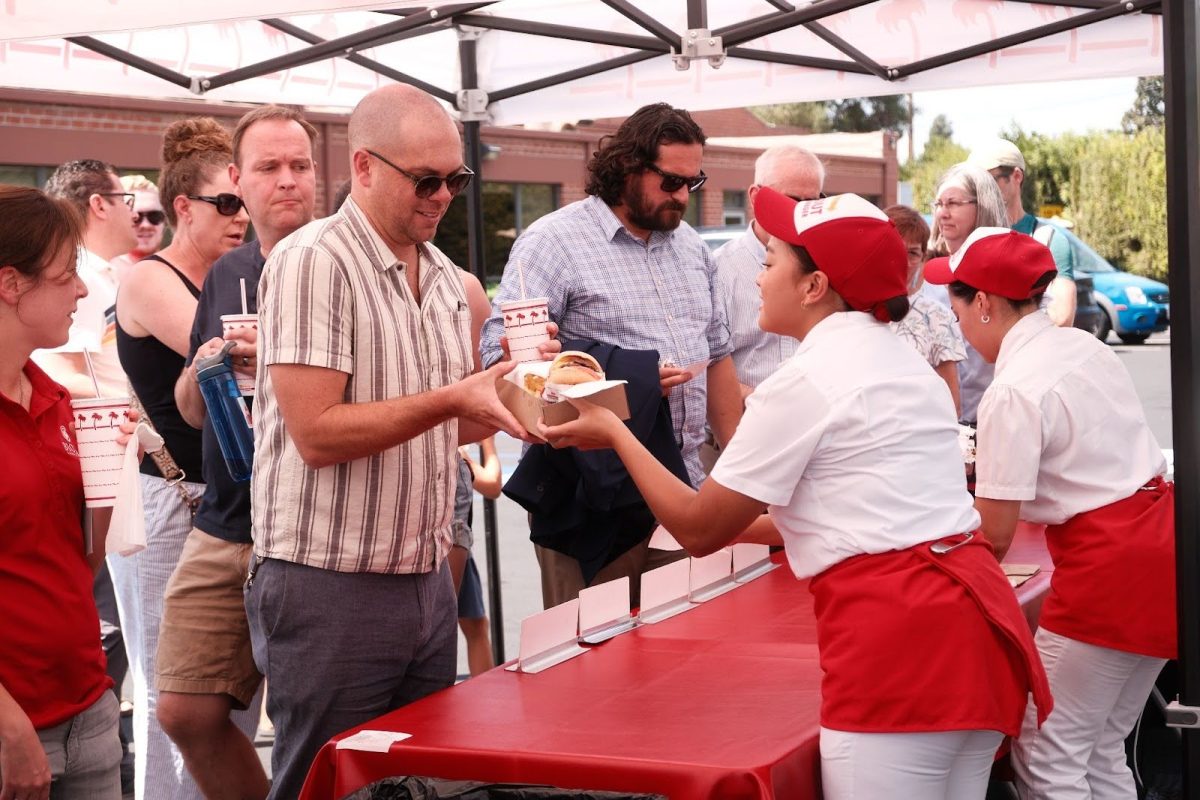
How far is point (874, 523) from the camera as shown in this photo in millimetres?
2285

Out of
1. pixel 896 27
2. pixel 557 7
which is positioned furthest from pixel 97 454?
pixel 896 27

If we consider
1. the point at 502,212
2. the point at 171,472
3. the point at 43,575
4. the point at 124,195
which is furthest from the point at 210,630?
the point at 502,212

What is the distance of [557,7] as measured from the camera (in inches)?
217

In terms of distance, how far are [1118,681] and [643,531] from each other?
4.52 ft

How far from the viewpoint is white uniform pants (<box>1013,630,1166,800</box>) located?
3.12m

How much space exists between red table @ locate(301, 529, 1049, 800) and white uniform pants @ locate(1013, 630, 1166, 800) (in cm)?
63

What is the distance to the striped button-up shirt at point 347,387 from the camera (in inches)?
97.7

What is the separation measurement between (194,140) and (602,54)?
2252mm

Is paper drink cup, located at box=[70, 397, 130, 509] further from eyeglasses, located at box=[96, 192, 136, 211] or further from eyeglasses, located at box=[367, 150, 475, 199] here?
eyeglasses, located at box=[96, 192, 136, 211]

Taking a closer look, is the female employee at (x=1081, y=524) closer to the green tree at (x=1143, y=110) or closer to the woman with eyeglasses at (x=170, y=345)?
the woman with eyeglasses at (x=170, y=345)

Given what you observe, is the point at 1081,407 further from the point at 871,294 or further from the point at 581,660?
the point at 581,660

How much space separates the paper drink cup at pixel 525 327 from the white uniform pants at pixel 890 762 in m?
1.03

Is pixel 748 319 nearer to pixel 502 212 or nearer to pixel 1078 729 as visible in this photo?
pixel 1078 729

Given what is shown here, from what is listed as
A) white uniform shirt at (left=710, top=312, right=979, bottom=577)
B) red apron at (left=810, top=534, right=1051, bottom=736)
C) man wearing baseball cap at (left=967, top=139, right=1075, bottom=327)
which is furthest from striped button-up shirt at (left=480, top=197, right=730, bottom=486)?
man wearing baseball cap at (left=967, top=139, right=1075, bottom=327)
